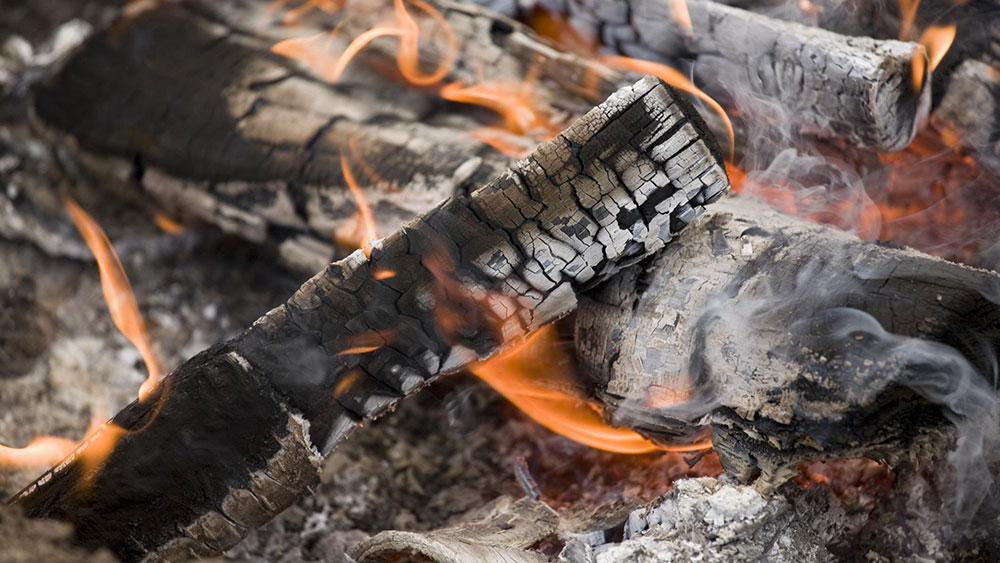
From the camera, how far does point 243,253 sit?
10.1 feet

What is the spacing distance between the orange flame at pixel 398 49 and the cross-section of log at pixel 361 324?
1.06 m

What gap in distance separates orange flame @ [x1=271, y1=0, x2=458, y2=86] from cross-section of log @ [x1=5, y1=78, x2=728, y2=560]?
1.06 metres

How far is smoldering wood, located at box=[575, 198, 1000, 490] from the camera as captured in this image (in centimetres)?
155

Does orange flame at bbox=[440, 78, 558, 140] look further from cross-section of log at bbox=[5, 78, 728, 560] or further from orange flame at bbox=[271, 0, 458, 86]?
cross-section of log at bbox=[5, 78, 728, 560]

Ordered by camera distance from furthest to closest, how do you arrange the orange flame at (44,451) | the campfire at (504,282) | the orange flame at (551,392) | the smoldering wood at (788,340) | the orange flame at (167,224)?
the orange flame at (167,224), the orange flame at (44,451), the orange flame at (551,392), the campfire at (504,282), the smoldering wood at (788,340)

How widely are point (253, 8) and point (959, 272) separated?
2.52 meters

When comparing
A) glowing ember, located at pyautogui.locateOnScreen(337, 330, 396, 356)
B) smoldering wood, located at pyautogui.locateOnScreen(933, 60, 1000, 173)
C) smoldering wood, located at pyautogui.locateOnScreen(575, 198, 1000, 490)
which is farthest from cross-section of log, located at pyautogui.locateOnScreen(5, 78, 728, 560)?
smoldering wood, located at pyautogui.locateOnScreen(933, 60, 1000, 173)

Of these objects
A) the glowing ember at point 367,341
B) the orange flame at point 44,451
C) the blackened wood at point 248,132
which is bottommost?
the orange flame at point 44,451

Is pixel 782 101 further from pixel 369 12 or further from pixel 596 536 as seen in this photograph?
pixel 369 12

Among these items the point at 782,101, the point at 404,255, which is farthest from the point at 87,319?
the point at 782,101

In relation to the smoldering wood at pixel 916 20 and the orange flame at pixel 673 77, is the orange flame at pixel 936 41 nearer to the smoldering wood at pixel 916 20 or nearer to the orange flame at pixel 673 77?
the smoldering wood at pixel 916 20

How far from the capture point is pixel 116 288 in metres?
2.95

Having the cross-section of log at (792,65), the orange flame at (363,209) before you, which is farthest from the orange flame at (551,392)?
the cross-section of log at (792,65)

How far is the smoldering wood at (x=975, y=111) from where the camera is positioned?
7.39 feet
